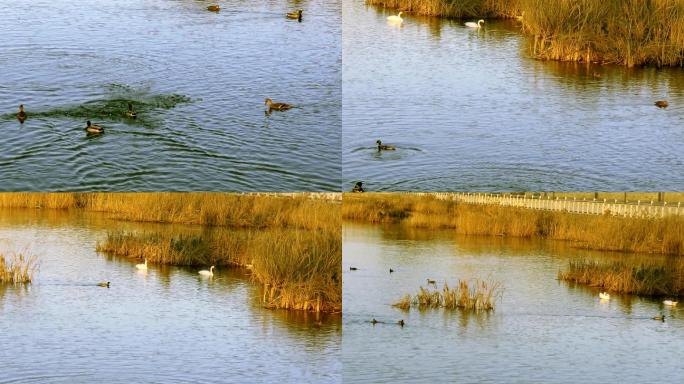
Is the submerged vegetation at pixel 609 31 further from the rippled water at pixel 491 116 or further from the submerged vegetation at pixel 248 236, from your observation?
the submerged vegetation at pixel 248 236

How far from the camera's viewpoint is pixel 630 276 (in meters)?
19.3

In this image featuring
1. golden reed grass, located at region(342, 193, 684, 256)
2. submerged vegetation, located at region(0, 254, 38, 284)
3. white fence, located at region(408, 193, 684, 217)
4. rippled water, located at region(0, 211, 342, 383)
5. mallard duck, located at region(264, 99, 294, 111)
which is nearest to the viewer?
rippled water, located at region(0, 211, 342, 383)

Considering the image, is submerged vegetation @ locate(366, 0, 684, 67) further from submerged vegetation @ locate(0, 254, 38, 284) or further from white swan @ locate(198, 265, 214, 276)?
submerged vegetation @ locate(0, 254, 38, 284)

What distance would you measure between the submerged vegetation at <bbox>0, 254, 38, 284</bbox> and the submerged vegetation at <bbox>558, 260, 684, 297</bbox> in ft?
25.2

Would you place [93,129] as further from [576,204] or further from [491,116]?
[576,204]

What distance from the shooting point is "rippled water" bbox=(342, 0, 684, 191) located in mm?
17562

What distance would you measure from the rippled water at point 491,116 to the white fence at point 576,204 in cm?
110

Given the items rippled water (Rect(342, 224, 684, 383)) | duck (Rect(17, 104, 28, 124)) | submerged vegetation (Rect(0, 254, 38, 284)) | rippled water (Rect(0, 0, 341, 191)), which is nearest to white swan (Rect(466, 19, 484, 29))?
rippled water (Rect(0, 0, 341, 191))

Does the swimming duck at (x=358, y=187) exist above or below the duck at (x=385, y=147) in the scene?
below

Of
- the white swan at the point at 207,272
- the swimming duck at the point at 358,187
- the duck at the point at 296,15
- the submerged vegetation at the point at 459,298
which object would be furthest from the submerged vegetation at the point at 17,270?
the duck at the point at 296,15

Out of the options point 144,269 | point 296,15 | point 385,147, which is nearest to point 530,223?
point 385,147

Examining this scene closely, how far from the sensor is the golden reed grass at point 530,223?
19938 mm

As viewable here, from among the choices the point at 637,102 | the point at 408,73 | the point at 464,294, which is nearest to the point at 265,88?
the point at 408,73

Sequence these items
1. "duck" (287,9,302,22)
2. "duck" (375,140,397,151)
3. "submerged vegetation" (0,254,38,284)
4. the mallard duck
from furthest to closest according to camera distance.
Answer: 1. "duck" (287,9,302,22)
2. "submerged vegetation" (0,254,38,284)
3. the mallard duck
4. "duck" (375,140,397,151)
